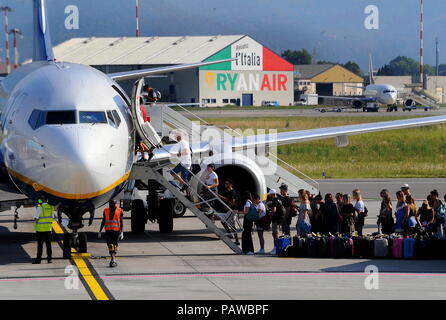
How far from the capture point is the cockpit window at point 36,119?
819 inches

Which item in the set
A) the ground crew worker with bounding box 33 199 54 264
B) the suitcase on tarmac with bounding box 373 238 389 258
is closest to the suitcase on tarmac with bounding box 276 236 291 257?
the suitcase on tarmac with bounding box 373 238 389 258

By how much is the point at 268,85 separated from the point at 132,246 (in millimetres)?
114891

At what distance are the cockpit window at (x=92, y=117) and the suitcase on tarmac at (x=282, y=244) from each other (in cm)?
512

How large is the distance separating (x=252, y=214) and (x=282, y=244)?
3.51 ft

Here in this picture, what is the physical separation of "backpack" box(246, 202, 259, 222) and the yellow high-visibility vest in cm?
477

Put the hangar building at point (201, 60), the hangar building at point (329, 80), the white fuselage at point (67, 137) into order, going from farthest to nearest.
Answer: the hangar building at point (329, 80), the hangar building at point (201, 60), the white fuselage at point (67, 137)

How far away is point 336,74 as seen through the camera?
7781 inches

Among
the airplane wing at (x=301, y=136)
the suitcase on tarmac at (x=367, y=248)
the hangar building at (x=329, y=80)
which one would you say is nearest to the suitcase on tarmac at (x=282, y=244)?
the suitcase on tarmac at (x=367, y=248)

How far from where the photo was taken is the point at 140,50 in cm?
11931

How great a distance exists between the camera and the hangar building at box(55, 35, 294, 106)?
11631cm

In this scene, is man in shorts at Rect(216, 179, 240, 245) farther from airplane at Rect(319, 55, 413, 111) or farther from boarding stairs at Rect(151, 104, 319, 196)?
airplane at Rect(319, 55, 413, 111)

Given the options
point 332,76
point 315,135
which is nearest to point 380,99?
point 332,76

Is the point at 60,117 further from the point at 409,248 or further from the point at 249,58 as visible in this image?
the point at 249,58

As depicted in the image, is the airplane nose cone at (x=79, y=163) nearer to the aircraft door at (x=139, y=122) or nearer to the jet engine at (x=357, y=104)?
the aircraft door at (x=139, y=122)
